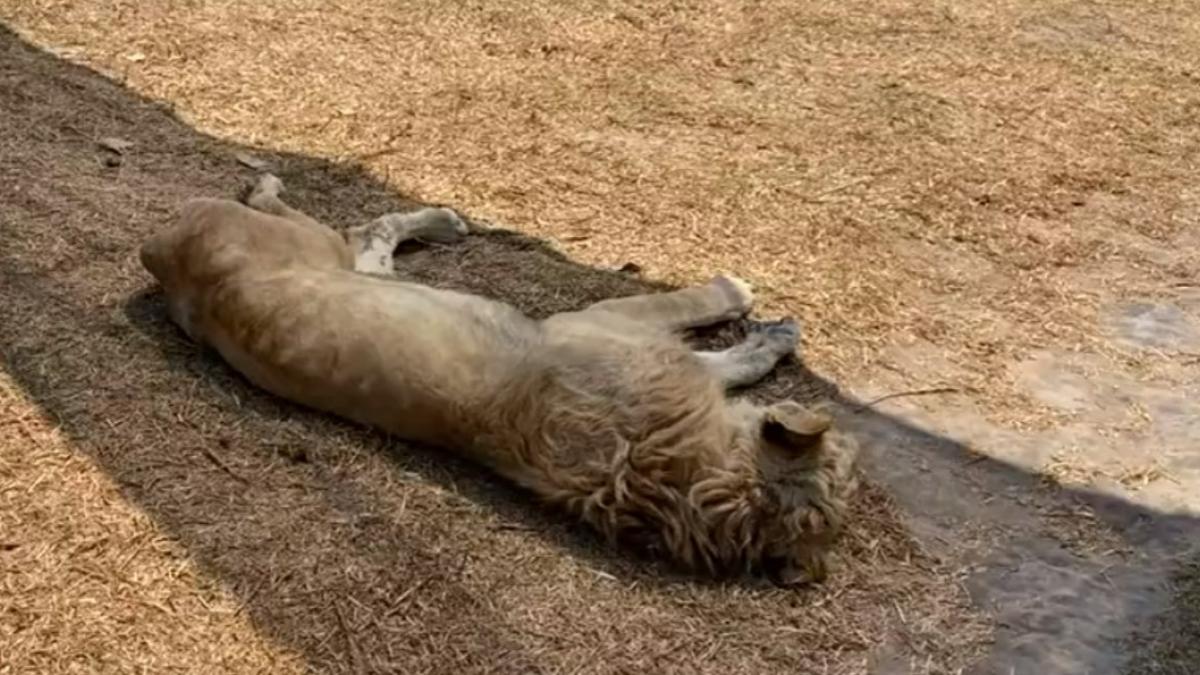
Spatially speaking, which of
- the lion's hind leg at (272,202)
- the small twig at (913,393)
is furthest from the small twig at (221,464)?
the small twig at (913,393)

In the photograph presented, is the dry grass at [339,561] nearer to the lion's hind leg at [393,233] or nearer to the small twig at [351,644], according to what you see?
the small twig at [351,644]

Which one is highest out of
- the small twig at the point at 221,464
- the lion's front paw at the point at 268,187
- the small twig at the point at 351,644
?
the lion's front paw at the point at 268,187

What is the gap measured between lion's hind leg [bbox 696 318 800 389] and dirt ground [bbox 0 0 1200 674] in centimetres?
9

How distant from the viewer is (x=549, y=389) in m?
3.86

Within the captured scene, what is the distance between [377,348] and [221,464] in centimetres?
50

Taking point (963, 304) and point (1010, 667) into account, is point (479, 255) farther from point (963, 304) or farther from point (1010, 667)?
point (1010, 667)

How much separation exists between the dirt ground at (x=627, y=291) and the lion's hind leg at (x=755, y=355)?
86mm

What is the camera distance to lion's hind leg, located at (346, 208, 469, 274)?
493cm

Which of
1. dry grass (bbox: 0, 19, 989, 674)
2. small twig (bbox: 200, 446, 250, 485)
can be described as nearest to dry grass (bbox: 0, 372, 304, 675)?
dry grass (bbox: 0, 19, 989, 674)

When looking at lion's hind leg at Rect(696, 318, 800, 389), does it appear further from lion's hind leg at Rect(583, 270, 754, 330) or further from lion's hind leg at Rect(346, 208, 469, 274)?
lion's hind leg at Rect(346, 208, 469, 274)

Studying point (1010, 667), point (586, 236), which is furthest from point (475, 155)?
point (1010, 667)

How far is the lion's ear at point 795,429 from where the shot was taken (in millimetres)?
3650

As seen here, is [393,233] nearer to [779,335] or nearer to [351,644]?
[779,335]

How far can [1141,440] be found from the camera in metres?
4.36
